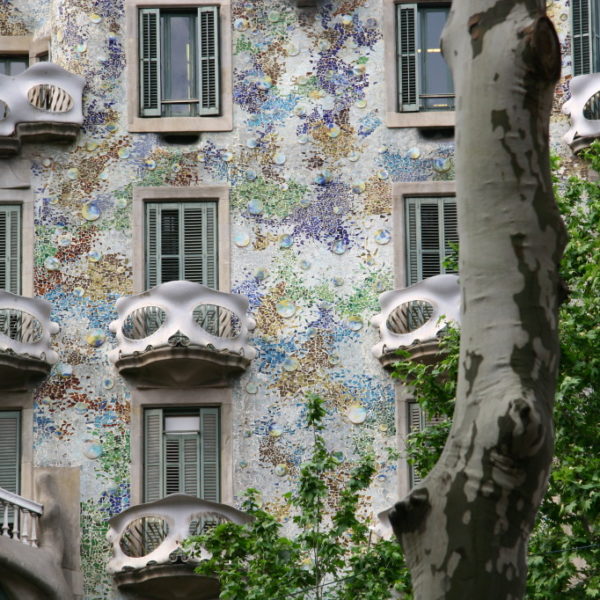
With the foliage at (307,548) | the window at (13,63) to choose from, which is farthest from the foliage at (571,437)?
the window at (13,63)

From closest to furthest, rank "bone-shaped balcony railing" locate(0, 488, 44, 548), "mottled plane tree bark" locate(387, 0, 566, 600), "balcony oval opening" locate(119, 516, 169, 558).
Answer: "mottled plane tree bark" locate(387, 0, 566, 600) < "bone-shaped balcony railing" locate(0, 488, 44, 548) < "balcony oval opening" locate(119, 516, 169, 558)

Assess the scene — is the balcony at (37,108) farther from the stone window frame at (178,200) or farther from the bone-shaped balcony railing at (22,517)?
the bone-shaped balcony railing at (22,517)

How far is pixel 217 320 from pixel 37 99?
4141 millimetres

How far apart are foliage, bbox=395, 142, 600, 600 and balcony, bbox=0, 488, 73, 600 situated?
17.5 ft

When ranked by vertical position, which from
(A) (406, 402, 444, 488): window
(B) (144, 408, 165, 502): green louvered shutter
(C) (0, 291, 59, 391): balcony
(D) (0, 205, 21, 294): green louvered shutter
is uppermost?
(D) (0, 205, 21, 294): green louvered shutter

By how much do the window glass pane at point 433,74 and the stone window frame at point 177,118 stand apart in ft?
8.79

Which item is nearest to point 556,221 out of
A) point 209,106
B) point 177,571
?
point 177,571

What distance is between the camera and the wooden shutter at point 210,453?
27234mm

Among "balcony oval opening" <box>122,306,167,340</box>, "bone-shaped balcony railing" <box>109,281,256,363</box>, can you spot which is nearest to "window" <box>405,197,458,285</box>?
Answer: "bone-shaped balcony railing" <box>109,281,256,363</box>

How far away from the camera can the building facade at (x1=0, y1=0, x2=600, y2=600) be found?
27094mm

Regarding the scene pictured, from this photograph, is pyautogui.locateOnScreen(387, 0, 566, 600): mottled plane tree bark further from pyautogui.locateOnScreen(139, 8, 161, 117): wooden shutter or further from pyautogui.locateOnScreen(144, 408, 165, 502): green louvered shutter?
pyautogui.locateOnScreen(139, 8, 161, 117): wooden shutter

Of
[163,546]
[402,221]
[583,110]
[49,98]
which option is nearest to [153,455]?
[163,546]

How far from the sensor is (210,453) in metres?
27.4

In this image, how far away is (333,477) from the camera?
88.9 feet
